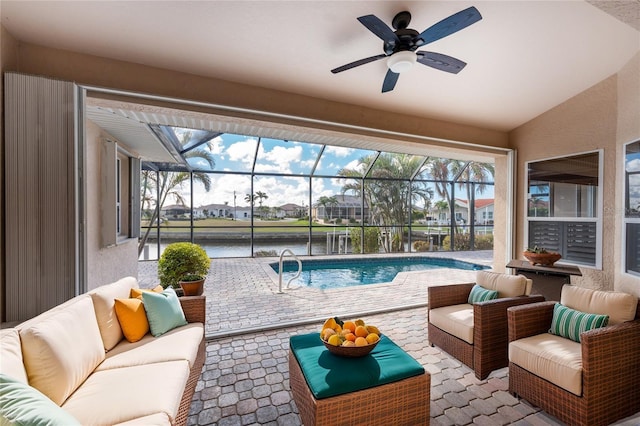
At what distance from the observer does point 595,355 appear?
1696 millimetres

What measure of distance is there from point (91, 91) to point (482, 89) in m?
4.36

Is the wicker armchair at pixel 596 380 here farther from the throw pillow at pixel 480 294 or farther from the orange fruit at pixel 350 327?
the orange fruit at pixel 350 327

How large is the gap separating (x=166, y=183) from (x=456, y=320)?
24.5ft

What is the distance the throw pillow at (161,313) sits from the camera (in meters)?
2.13

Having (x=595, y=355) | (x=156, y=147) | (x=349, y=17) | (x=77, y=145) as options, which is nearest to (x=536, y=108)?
(x=349, y=17)

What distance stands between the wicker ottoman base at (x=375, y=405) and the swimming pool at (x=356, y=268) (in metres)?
4.77

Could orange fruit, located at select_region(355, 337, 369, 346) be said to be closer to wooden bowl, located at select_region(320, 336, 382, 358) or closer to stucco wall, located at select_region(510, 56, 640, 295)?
wooden bowl, located at select_region(320, 336, 382, 358)

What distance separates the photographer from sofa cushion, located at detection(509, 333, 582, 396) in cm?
173

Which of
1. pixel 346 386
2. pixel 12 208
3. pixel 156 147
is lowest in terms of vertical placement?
pixel 346 386

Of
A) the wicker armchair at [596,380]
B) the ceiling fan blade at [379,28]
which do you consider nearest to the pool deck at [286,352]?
the wicker armchair at [596,380]

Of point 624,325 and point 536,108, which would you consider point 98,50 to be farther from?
point 536,108

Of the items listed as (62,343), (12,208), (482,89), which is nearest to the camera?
(62,343)

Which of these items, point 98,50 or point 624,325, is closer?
point 624,325

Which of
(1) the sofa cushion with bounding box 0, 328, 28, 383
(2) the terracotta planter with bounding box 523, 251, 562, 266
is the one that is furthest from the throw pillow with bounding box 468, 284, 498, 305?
(1) the sofa cushion with bounding box 0, 328, 28, 383
